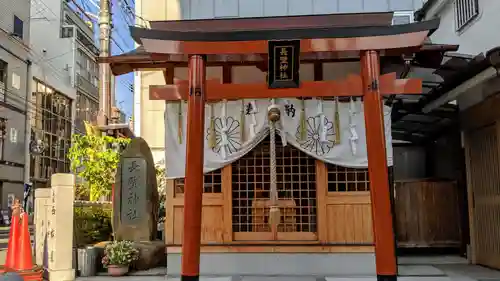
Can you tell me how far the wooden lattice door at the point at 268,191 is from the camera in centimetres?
1060

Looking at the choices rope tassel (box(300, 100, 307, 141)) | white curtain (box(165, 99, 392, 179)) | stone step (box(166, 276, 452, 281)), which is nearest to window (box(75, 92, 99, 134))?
white curtain (box(165, 99, 392, 179))

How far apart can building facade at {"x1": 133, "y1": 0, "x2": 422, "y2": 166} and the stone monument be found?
4.77 m

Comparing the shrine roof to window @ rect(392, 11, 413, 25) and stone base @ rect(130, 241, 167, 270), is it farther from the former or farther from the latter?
window @ rect(392, 11, 413, 25)

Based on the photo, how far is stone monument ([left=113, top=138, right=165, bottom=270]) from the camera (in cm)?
1159

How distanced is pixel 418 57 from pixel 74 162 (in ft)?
40.6

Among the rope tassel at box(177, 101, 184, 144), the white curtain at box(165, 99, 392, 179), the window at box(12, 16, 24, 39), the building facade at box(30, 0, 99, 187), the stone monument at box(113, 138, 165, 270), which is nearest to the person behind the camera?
the white curtain at box(165, 99, 392, 179)

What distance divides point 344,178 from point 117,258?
204 inches

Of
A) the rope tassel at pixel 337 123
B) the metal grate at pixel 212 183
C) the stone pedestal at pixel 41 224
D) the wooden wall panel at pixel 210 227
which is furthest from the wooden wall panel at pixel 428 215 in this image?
the stone pedestal at pixel 41 224

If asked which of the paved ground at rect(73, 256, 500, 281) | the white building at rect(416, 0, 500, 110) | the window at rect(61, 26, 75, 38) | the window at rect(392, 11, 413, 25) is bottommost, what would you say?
the paved ground at rect(73, 256, 500, 281)

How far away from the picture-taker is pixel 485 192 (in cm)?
1145

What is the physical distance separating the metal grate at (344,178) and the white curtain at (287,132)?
272 millimetres

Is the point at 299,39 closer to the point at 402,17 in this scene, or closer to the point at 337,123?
the point at 337,123

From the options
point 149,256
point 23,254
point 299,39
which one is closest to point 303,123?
point 299,39

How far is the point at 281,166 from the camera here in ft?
35.1
